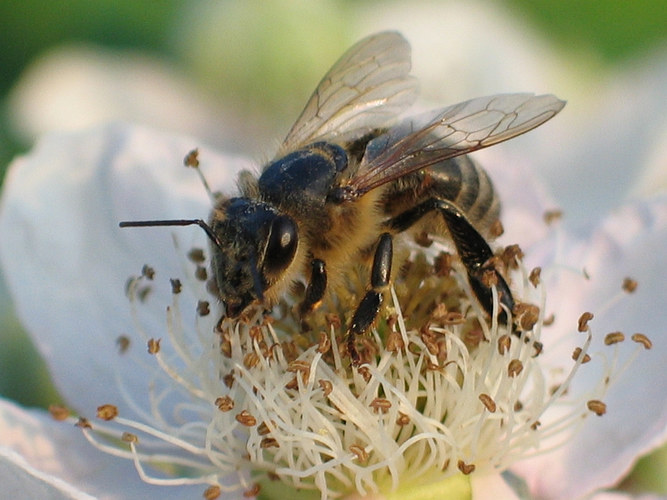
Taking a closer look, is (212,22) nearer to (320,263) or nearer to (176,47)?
(176,47)

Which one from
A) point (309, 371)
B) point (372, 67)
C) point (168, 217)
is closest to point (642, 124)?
point (372, 67)

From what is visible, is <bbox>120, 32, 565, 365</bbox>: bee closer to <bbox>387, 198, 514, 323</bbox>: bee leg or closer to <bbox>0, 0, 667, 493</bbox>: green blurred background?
<bbox>387, 198, 514, 323</bbox>: bee leg

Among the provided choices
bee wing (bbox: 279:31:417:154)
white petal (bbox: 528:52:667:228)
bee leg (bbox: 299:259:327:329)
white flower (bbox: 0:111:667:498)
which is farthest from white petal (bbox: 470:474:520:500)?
white petal (bbox: 528:52:667:228)

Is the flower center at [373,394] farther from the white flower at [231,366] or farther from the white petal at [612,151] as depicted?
the white petal at [612,151]

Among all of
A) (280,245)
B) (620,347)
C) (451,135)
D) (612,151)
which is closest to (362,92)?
(451,135)

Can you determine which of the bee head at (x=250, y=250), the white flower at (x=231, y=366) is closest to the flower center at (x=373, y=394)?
the white flower at (x=231, y=366)
